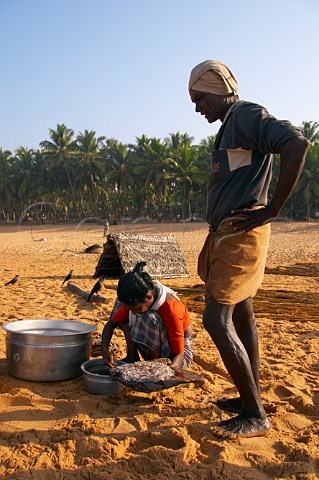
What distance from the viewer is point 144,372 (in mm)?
3061

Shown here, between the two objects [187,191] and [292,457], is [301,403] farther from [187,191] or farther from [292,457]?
[187,191]

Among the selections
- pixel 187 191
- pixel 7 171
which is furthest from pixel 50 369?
pixel 7 171

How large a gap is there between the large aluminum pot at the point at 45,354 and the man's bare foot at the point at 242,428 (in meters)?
1.31

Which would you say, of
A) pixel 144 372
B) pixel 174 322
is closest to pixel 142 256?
pixel 174 322

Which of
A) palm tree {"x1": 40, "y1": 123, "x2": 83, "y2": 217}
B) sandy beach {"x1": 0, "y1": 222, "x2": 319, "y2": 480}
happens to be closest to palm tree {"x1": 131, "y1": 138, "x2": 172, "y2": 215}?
palm tree {"x1": 40, "y1": 123, "x2": 83, "y2": 217}

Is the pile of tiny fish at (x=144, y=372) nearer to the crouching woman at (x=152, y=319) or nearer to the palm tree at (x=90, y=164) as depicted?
the crouching woman at (x=152, y=319)

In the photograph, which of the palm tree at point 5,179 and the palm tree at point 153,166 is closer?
the palm tree at point 153,166

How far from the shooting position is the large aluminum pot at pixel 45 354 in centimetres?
342

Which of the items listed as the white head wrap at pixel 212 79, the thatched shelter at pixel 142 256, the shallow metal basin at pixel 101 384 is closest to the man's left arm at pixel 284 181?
the white head wrap at pixel 212 79

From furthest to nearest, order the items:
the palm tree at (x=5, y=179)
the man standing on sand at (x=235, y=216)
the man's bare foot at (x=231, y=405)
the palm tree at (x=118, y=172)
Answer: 1. the palm tree at (x=5, y=179)
2. the palm tree at (x=118, y=172)
3. the man's bare foot at (x=231, y=405)
4. the man standing on sand at (x=235, y=216)

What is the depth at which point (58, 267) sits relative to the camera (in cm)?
1194

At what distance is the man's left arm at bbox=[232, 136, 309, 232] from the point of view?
2289 millimetres

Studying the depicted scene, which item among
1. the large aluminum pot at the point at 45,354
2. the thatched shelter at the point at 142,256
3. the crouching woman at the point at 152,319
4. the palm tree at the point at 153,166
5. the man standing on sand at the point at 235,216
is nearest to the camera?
the man standing on sand at the point at 235,216

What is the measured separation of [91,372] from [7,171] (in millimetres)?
58625
